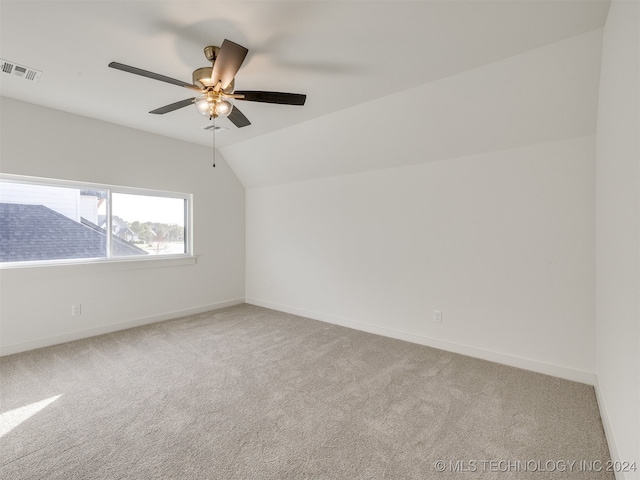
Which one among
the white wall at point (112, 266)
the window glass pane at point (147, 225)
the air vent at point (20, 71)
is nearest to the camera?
the air vent at point (20, 71)

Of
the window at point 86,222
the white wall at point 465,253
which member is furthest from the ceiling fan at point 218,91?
the window at point 86,222

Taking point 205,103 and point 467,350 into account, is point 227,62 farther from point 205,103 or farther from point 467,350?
point 467,350

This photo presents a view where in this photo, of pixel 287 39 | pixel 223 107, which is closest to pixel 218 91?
pixel 223 107

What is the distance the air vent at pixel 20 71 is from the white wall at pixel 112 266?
0.69 metres

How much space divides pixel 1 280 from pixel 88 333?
0.98 metres

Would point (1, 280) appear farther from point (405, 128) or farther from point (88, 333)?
point (405, 128)

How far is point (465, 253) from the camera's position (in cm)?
311

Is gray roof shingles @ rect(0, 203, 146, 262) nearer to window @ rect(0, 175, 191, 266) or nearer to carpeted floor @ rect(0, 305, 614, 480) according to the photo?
window @ rect(0, 175, 191, 266)

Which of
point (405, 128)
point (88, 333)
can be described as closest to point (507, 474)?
point (405, 128)

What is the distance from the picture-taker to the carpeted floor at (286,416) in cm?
164

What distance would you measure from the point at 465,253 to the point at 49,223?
14.6 ft

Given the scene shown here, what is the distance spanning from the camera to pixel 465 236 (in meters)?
3.11

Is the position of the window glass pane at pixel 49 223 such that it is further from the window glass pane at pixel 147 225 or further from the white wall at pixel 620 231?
the white wall at pixel 620 231

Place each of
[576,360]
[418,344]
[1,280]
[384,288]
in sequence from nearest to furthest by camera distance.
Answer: [576,360] → [1,280] → [418,344] → [384,288]
